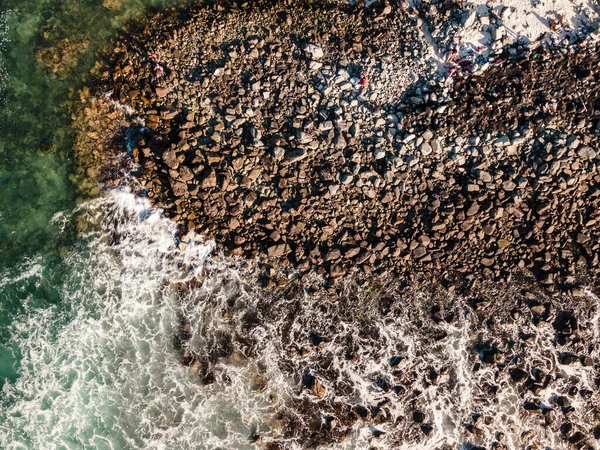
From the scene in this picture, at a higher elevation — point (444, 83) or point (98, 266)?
point (444, 83)

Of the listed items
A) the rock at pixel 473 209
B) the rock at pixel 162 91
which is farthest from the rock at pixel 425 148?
the rock at pixel 162 91

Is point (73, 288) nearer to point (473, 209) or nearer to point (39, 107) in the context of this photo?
point (39, 107)

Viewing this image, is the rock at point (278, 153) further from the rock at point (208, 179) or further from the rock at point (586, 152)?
the rock at point (586, 152)

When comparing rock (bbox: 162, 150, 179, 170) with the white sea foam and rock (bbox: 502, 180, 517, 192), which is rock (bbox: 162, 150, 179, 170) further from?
rock (bbox: 502, 180, 517, 192)

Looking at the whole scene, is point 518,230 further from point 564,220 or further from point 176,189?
point 176,189

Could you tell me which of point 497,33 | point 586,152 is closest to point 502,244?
point 586,152

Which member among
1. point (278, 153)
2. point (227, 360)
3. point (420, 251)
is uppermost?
point (278, 153)

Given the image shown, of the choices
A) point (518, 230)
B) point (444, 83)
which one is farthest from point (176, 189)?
point (518, 230)

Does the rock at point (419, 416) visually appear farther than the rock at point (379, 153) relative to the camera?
Yes
